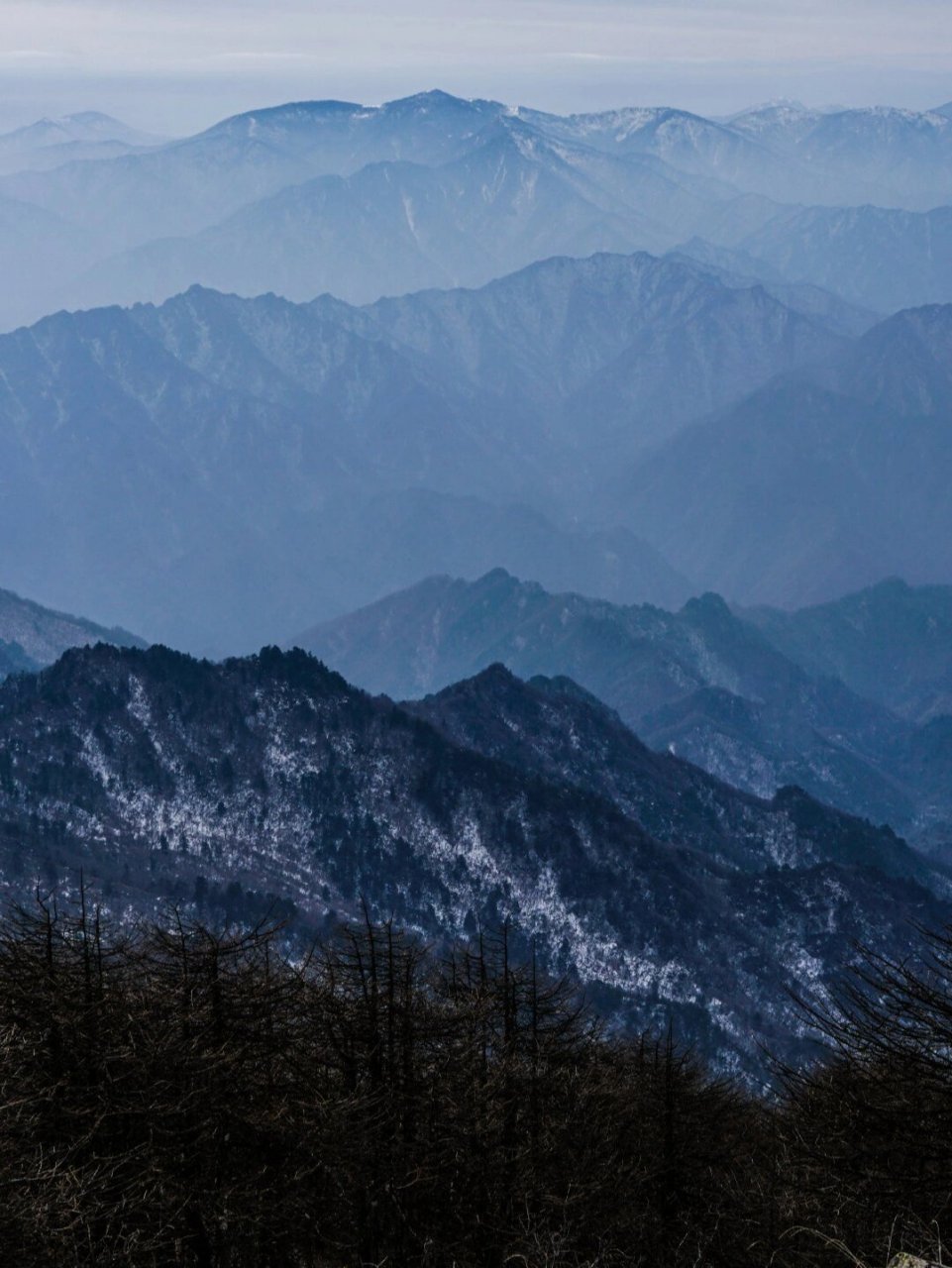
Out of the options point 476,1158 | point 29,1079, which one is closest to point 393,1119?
point 476,1158

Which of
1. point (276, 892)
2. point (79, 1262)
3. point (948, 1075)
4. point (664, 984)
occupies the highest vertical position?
point (276, 892)

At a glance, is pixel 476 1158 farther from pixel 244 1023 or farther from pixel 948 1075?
pixel 948 1075

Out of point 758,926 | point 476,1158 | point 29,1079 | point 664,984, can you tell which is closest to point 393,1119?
point 476,1158

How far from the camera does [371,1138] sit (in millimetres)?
42625

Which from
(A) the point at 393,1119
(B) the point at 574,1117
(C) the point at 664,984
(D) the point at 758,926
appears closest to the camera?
(A) the point at 393,1119

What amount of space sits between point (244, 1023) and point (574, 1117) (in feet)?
37.6

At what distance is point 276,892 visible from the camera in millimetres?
182500

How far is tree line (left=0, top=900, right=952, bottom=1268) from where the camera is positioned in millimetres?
34688

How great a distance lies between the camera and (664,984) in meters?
178

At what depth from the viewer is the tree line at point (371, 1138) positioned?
1366 inches

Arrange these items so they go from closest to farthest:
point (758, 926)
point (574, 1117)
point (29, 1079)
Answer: point (29, 1079) < point (574, 1117) < point (758, 926)

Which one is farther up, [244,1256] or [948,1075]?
[948,1075]

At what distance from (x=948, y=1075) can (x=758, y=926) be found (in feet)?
541

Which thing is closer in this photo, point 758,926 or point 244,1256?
point 244,1256
